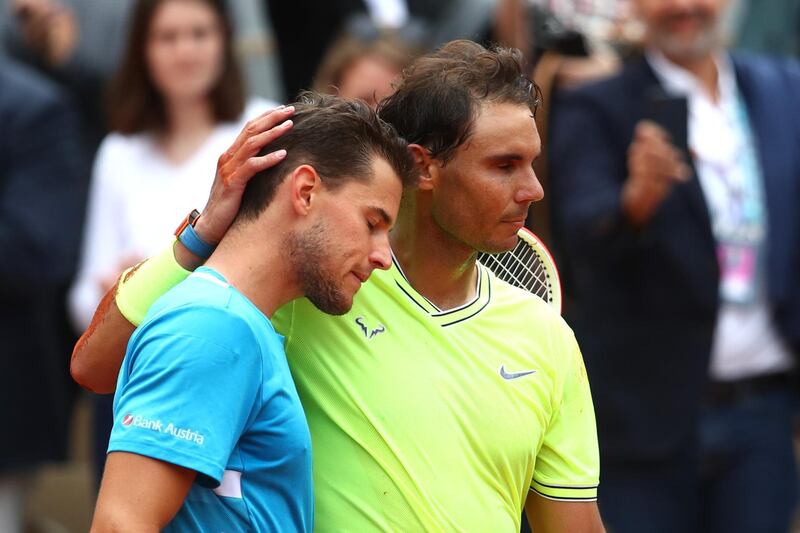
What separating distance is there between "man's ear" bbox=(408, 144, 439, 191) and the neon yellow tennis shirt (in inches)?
8.4

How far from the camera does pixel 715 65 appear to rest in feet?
20.1

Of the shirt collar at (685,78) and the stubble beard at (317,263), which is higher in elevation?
the stubble beard at (317,263)

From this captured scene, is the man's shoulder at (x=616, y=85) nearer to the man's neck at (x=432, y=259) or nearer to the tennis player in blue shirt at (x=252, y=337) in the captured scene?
the man's neck at (x=432, y=259)

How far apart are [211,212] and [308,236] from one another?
0.22 m

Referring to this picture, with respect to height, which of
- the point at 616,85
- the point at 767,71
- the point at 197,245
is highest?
the point at 197,245

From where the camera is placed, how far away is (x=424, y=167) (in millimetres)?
3254

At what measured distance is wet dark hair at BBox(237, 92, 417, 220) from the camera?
9.90 ft

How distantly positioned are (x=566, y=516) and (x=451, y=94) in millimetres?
944

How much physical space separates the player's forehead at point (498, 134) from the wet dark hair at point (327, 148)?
204 mm

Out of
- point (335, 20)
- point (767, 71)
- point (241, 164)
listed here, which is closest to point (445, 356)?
point (241, 164)

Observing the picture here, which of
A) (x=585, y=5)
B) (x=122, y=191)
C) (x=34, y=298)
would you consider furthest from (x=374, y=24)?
(x=34, y=298)

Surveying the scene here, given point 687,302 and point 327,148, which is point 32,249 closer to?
point 687,302

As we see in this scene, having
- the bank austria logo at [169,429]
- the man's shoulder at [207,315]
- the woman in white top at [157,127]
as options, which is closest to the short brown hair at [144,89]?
the woman in white top at [157,127]

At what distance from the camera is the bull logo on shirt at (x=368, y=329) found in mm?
3244
